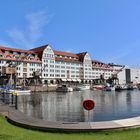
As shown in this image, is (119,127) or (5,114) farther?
(5,114)

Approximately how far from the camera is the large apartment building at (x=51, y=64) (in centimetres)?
14050

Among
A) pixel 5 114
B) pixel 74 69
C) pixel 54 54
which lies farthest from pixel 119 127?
pixel 74 69

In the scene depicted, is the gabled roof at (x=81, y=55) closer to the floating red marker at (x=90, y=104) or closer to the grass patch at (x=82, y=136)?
the floating red marker at (x=90, y=104)

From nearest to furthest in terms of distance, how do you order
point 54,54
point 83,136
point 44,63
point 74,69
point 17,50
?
point 83,136 < point 17,50 < point 44,63 < point 54,54 < point 74,69

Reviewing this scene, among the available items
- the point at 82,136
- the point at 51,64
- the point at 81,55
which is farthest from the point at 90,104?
the point at 81,55

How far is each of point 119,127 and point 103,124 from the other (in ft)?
4.11

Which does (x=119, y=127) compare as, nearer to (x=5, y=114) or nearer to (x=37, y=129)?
(x=37, y=129)

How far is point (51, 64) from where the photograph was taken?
158125 mm

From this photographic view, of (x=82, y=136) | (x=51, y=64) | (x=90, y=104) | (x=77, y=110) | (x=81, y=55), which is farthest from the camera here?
(x=81, y=55)

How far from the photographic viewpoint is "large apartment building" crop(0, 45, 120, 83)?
14050cm

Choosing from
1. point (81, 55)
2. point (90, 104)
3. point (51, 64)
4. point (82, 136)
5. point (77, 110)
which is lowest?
point (77, 110)

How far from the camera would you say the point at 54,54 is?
164m

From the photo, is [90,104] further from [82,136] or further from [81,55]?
[81,55]

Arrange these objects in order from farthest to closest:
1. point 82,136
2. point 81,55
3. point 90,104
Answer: point 81,55 → point 90,104 → point 82,136
